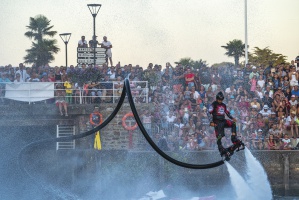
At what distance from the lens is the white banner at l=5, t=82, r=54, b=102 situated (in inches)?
1166

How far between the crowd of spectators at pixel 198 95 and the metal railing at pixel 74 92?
0.06 meters

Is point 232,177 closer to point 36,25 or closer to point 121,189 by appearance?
point 121,189

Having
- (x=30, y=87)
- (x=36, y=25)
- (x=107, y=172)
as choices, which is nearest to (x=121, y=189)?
(x=107, y=172)

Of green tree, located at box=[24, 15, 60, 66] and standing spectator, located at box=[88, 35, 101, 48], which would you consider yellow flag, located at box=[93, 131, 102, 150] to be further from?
green tree, located at box=[24, 15, 60, 66]

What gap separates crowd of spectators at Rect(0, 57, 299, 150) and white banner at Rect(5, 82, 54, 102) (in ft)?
1.23

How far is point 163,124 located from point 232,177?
321cm

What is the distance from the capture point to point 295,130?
93.2ft

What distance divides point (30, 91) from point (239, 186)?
29.7 ft

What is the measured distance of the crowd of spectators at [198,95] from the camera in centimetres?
2839

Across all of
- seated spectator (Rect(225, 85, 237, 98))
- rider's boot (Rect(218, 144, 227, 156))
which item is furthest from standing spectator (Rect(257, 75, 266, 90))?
rider's boot (Rect(218, 144, 227, 156))

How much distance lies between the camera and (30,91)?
29.8 metres

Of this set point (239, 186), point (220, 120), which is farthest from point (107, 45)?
point (220, 120)

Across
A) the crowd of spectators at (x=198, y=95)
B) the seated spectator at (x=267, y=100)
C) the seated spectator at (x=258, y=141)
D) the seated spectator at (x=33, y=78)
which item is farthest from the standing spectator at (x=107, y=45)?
the seated spectator at (x=258, y=141)

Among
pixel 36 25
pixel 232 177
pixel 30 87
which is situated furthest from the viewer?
pixel 36 25
